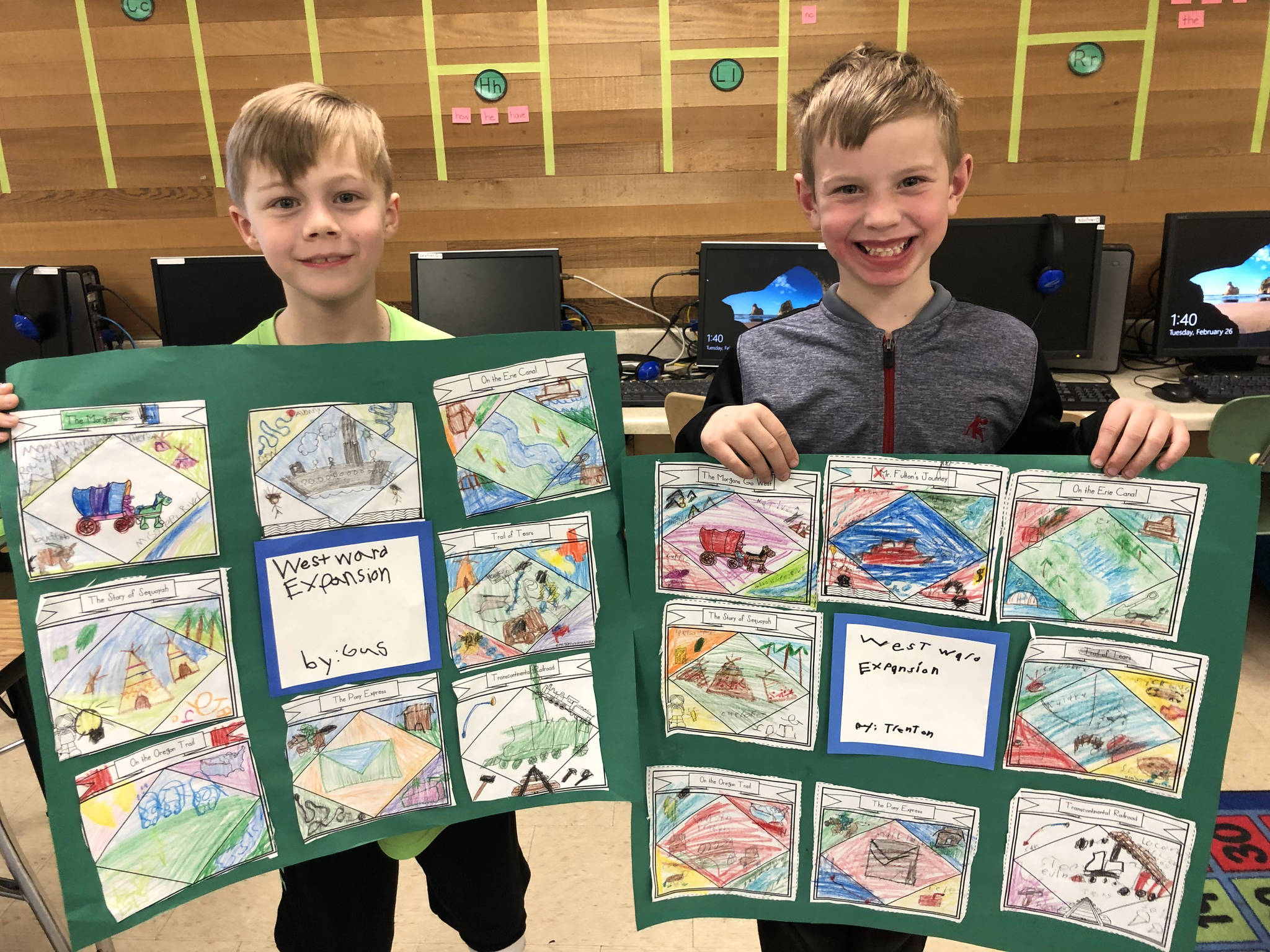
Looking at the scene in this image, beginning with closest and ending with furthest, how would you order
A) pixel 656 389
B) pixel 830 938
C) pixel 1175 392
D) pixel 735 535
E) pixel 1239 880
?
pixel 735 535
pixel 830 938
pixel 1239 880
pixel 1175 392
pixel 656 389

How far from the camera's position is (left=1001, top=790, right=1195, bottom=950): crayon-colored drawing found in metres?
0.81

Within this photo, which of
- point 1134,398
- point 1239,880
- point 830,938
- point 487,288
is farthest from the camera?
point 487,288

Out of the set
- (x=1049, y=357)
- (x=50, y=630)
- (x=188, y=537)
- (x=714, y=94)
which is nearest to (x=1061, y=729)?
(x=188, y=537)

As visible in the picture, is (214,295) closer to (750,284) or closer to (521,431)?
(750,284)

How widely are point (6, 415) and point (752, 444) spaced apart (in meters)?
0.68

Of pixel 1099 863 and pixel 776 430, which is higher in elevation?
pixel 776 430

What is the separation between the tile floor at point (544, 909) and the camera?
149cm

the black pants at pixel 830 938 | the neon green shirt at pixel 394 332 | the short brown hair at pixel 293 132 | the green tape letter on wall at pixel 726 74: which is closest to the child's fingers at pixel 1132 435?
the black pants at pixel 830 938

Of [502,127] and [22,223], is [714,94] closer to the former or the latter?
[502,127]

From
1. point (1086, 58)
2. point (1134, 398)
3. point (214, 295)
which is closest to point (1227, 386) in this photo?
point (1134, 398)

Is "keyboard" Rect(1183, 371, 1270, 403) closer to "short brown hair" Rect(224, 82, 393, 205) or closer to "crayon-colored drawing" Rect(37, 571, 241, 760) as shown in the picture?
"short brown hair" Rect(224, 82, 393, 205)

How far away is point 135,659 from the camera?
786 millimetres

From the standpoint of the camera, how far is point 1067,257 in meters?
2.34

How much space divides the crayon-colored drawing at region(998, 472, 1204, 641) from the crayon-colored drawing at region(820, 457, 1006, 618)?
0.09 feet
